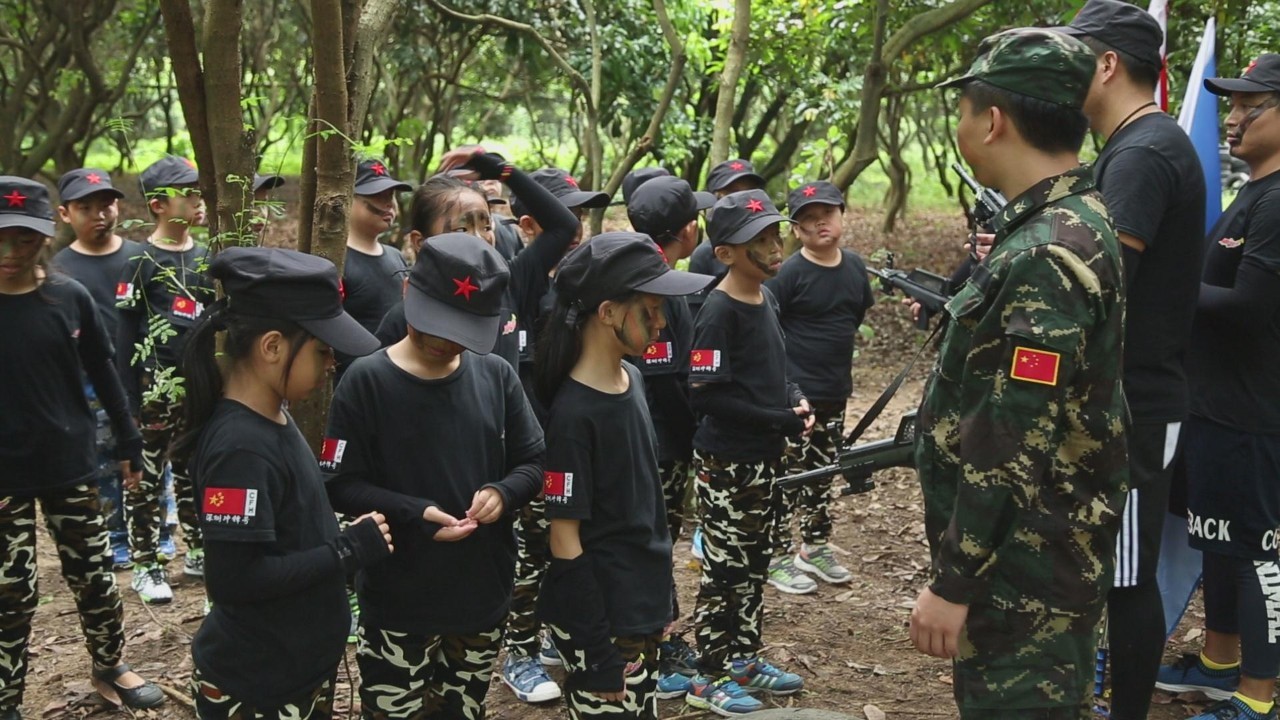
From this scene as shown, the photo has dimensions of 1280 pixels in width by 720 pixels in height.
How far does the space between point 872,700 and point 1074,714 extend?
199 cm

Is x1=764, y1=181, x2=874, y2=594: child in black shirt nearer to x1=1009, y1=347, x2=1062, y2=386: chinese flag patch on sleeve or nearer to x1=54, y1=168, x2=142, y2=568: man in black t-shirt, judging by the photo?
Result: x1=1009, y1=347, x2=1062, y2=386: chinese flag patch on sleeve

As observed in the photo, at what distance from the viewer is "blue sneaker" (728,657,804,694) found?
446 centimetres

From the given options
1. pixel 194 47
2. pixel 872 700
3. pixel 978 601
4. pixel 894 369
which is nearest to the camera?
pixel 978 601

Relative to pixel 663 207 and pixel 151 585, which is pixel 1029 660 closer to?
pixel 663 207

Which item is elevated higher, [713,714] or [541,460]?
[541,460]

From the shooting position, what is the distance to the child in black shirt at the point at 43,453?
4.02 m

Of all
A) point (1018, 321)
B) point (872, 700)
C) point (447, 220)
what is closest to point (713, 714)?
point (872, 700)

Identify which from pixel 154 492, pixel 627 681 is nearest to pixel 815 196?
pixel 627 681

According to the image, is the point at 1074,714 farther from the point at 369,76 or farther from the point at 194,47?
the point at 194,47

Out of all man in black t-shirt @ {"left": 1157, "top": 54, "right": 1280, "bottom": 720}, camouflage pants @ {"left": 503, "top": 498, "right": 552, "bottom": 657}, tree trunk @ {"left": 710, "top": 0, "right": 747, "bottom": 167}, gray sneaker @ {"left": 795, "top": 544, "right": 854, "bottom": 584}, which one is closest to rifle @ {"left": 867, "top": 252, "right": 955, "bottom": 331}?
tree trunk @ {"left": 710, "top": 0, "right": 747, "bottom": 167}

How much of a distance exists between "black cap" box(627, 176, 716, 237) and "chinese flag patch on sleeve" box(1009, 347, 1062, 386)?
2.62 m

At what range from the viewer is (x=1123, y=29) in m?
3.42

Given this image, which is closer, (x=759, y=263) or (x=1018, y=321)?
(x=1018, y=321)

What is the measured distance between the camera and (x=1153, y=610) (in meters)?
3.53
